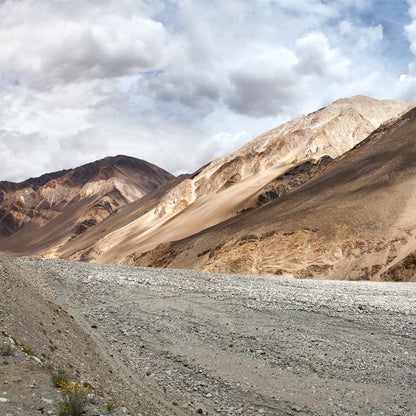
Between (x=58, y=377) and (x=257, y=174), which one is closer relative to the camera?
(x=58, y=377)

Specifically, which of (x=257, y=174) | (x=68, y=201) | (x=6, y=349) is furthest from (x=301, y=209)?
(x=68, y=201)

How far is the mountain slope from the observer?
2784 cm

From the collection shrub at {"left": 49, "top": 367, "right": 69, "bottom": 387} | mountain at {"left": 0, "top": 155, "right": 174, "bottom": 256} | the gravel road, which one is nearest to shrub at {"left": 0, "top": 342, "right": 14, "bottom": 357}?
shrub at {"left": 49, "top": 367, "right": 69, "bottom": 387}

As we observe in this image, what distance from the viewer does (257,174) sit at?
2643 inches

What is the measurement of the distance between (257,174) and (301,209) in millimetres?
32359

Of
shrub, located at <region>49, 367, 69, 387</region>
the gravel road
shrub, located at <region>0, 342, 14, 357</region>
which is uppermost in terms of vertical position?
shrub, located at <region>0, 342, 14, 357</region>

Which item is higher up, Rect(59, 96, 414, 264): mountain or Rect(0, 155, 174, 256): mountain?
Rect(0, 155, 174, 256): mountain

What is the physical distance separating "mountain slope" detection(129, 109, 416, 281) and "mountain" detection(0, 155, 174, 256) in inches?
3812

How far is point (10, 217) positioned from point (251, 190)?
5518 inches

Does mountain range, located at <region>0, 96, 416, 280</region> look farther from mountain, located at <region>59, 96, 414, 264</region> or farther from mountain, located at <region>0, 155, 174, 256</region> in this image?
mountain, located at <region>0, 155, 174, 256</region>

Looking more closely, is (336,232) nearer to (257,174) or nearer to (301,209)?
(301,209)

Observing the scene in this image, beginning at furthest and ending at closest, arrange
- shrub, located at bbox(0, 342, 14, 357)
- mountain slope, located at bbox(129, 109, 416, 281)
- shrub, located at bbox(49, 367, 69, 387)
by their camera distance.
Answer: mountain slope, located at bbox(129, 109, 416, 281) → shrub, located at bbox(0, 342, 14, 357) → shrub, located at bbox(49, 367, 69, 387)

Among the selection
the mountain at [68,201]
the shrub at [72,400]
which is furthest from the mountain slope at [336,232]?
the mountain at [68,201]

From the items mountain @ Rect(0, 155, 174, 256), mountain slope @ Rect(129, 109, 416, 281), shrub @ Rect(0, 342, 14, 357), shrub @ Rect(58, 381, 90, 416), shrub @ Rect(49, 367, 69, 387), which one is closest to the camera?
shrub @ Rect(58, 381, 90, 416)
